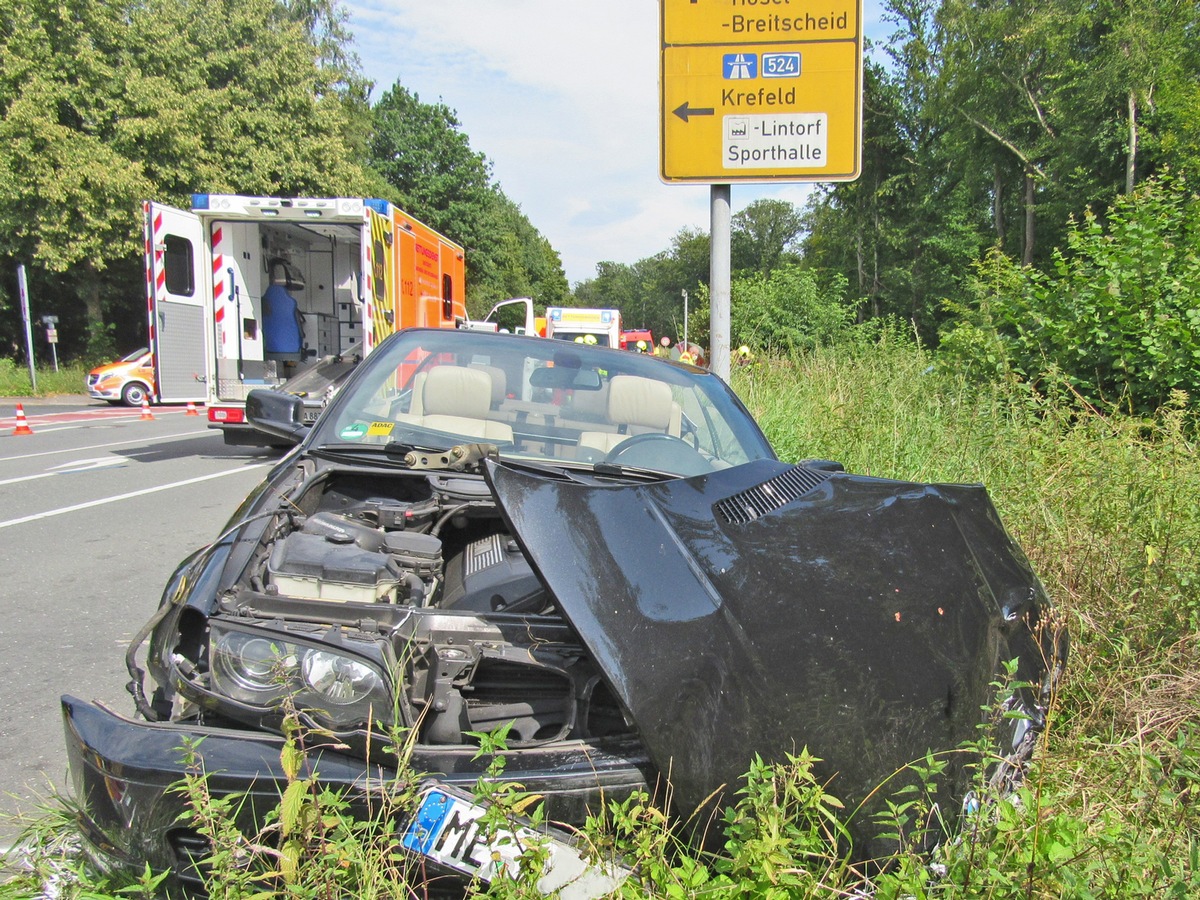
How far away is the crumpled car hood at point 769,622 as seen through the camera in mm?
1640

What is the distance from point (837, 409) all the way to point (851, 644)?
5.16 metres

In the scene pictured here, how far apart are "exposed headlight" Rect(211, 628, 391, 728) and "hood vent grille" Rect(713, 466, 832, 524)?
95 centimetres

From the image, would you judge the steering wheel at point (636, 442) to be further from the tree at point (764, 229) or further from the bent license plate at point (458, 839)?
the tree at point (764, 229)

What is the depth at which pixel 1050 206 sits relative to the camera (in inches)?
1094

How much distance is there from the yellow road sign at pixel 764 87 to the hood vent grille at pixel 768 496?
341 centimetres

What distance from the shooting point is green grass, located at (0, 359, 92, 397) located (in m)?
23.7

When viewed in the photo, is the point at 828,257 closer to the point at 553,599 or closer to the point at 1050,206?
the point at 1050,206

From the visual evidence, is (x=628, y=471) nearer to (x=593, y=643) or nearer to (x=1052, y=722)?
(x=593, y=643)

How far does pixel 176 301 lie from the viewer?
34.1 feet

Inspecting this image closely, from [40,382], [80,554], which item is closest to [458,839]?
[80,554]

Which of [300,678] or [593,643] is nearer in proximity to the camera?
[593,643]

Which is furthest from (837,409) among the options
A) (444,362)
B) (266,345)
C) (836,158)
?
(266,345)

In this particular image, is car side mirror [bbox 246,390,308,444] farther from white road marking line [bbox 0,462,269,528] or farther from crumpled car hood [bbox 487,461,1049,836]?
white road marking line [bbox 0,462,269,528]

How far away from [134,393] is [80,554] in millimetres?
17894
